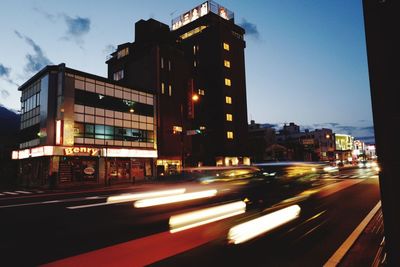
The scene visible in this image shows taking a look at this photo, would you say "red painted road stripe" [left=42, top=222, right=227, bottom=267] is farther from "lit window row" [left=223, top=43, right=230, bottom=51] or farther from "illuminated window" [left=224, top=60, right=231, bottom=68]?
"lit window row" [left=223, top=43, right=230, bottom=51]

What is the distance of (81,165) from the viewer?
32.6 metres

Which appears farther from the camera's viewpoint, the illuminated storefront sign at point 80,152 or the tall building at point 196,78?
the tall building at point 196,78

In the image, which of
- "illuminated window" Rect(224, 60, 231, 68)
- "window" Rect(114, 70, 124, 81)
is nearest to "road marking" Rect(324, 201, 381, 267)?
"window" Rect(114, 70, 124, 81)

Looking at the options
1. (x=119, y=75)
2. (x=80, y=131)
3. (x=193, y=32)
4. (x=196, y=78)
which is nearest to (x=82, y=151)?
(x=80, y=131)

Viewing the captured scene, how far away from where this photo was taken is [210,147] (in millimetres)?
57062

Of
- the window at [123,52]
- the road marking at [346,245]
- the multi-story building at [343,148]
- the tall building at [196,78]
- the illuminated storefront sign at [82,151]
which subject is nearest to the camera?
the road marking at [346,245]

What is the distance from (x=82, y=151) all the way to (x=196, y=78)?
1267 inches

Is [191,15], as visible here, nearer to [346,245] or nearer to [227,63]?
[227,63]

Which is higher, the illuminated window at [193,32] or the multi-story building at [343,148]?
the illuminated window at [193,32]

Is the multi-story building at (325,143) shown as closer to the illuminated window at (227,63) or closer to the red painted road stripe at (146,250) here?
the illuminated window at (227,63)

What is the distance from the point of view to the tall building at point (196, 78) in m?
44.2

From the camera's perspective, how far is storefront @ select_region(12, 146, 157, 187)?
30575mm

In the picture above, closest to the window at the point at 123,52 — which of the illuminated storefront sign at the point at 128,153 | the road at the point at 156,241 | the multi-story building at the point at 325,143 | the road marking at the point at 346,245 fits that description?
the illuminated storefront sign at the point at 128,153

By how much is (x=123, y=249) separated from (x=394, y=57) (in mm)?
6437
